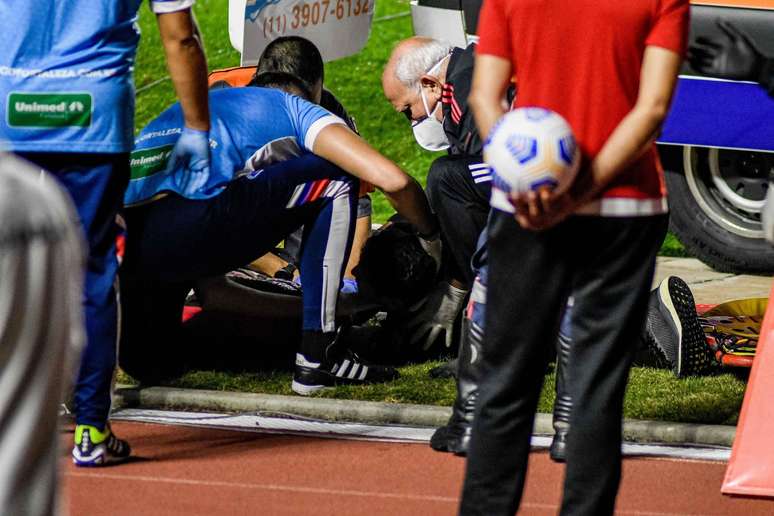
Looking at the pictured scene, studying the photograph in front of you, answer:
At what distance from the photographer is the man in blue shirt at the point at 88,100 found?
4.72 meters

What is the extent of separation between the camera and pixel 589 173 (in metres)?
3.65

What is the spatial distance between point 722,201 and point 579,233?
4.97 metres

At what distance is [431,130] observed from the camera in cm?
668

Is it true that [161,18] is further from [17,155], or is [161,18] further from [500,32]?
[500,32]

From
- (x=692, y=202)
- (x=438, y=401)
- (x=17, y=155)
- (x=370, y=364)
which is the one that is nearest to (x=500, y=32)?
(x=17, y=155)

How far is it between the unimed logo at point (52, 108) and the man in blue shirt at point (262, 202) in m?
0.89

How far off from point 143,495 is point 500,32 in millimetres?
1913

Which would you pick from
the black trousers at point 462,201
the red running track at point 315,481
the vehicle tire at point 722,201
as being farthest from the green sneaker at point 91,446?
the vehicle tire at point 722,201

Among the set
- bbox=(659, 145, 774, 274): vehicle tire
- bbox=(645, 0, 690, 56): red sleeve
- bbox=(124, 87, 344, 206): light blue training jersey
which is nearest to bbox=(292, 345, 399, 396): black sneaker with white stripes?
bbox=(124, 87, 344, 206): light blue training jersey

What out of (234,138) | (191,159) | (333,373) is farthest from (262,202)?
(333,373)

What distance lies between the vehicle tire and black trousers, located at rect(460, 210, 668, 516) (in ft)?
15.5

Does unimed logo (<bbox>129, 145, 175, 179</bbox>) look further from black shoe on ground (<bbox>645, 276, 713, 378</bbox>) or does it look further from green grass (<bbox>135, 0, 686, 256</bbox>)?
green grass (<bbox>135, 0, 686, 256</bbox>)

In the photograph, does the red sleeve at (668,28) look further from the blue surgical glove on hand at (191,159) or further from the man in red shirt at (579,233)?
the blue surgical glove on hand at (191,159)

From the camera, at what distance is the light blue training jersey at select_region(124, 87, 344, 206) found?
564 centimetres
